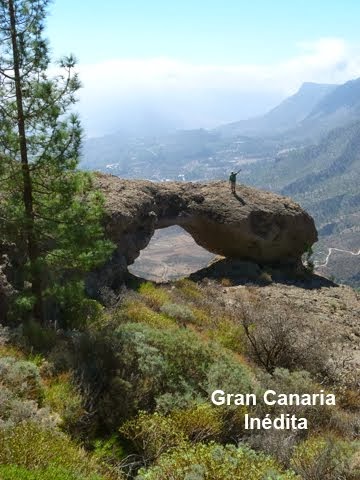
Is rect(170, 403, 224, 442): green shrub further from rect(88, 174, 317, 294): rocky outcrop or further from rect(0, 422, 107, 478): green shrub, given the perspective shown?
rect(88, 174, 317, 294): rocky outcrop

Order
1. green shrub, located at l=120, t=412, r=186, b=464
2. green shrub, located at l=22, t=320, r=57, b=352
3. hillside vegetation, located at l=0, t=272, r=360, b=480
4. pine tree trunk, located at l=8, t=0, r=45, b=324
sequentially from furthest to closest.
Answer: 1. pine tree trunk, located at l=8, t=0, r=45, b=324
2. green shrub, located at l=22, t=320, r=57, b=352
3. green shrub, located at l=120, t=412, r=186, b=464
4. hillside vegetation, located at l=0, t=272, r=360, b=480

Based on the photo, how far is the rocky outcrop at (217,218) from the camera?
2214 centimetres

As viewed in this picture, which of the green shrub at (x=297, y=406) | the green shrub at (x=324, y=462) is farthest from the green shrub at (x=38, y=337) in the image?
the green shrub at (x=324, y=462)

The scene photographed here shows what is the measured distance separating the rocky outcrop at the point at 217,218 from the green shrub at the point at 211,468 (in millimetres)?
14858

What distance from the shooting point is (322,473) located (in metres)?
6.92

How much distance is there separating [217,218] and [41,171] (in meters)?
16.2

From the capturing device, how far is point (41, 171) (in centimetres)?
1102

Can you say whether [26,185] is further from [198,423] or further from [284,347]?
[284,347]

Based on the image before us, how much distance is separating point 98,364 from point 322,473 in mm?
4282

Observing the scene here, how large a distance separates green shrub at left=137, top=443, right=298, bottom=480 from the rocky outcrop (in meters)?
14.9

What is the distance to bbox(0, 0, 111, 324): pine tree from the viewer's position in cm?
1035

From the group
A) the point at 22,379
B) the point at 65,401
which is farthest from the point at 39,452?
the point at 22,379

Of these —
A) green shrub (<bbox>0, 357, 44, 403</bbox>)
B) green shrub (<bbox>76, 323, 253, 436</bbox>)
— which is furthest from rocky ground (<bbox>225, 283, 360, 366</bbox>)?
green shrub (<bbox>0, 357, 44, 403</bbox>)

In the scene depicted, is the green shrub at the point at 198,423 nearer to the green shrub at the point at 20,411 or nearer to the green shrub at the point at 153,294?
the green shrub at the point at 20,411
